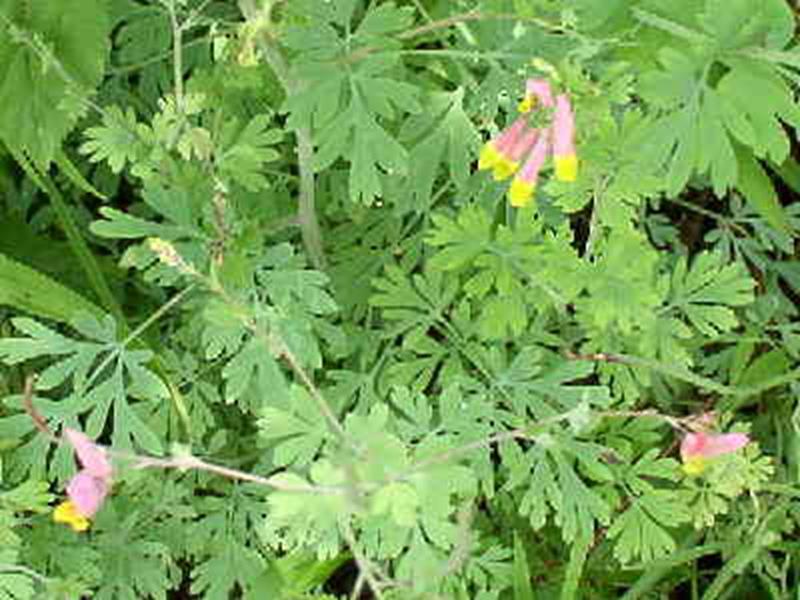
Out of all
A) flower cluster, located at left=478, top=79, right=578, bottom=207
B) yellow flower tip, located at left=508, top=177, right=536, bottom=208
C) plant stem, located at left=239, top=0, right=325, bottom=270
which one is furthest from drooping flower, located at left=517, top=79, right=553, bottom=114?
plant stem, located at left=239, top=0, right=325, bottom=270

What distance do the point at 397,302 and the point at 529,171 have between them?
625mm

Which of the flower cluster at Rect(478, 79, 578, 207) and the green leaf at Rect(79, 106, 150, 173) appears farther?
the green leaf at Rect(79, 106, 150, 173)

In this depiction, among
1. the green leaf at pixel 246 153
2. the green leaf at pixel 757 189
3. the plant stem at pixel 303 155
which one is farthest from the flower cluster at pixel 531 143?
the green leaf at pixel 757 189

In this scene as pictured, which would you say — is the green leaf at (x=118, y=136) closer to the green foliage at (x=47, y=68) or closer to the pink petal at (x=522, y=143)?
the green foliage at (x=47, y=68)

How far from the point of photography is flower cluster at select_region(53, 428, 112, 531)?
1812 mm

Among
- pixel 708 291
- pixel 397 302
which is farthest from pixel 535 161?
pixel 708 291

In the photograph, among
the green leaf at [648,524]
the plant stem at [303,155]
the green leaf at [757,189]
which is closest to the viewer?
the plant stem at [303,155]

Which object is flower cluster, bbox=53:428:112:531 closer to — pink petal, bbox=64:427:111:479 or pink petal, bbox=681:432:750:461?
pink petal, bbox=64:427:111:479

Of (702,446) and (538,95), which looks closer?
(538,95)

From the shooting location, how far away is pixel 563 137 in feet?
6.05

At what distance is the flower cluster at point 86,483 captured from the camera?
181cm

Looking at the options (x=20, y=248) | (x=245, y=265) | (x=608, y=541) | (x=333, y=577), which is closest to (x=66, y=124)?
(x=245, y=265)

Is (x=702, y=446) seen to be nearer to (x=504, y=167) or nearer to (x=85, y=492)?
(x=504, y=167)

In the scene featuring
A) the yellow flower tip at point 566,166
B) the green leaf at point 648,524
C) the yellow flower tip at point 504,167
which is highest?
the yellow flower tip at point 566,166
